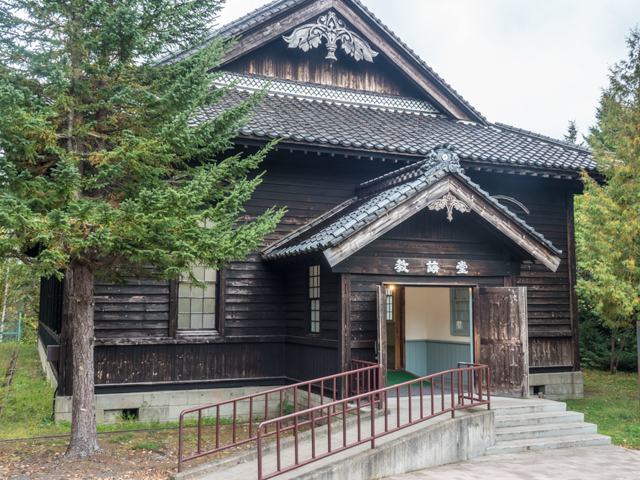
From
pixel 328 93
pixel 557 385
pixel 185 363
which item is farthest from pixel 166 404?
pixel 557 385

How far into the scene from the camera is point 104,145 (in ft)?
28.6

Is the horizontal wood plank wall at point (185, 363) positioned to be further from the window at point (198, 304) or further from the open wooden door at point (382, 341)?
the open wooden door at point (382, 341)

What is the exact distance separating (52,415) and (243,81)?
824cm

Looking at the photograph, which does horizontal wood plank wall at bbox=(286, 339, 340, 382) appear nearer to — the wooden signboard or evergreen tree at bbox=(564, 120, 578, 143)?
the wooden signboard

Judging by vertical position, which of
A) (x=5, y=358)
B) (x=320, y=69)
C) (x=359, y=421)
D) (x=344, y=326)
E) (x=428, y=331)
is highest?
(x=320, y=69)

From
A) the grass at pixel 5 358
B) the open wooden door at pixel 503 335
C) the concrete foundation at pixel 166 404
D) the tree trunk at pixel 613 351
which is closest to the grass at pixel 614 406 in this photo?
the tree trunk at pixel 613 351

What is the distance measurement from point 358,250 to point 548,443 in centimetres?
427

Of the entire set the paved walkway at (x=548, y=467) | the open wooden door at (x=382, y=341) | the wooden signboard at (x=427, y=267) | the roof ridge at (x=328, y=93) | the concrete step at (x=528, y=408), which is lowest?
the paved walkway at (x=548, y=467)

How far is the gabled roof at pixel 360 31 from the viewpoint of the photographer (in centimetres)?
1425

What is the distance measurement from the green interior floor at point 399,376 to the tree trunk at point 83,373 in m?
6.93

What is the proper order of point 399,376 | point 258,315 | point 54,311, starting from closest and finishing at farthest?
point 258,315, point 399,376, point 54,311

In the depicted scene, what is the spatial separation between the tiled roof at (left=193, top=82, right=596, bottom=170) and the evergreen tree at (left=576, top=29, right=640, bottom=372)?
3.83ft

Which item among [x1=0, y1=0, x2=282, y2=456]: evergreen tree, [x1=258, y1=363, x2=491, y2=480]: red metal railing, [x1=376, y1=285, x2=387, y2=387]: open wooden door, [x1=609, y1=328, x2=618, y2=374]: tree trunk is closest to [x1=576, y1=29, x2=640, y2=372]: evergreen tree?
[x1=258, y1=363, x2=491, y2=480]: red metal railing

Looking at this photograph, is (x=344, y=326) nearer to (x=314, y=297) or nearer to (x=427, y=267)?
(x=314, y=297)
